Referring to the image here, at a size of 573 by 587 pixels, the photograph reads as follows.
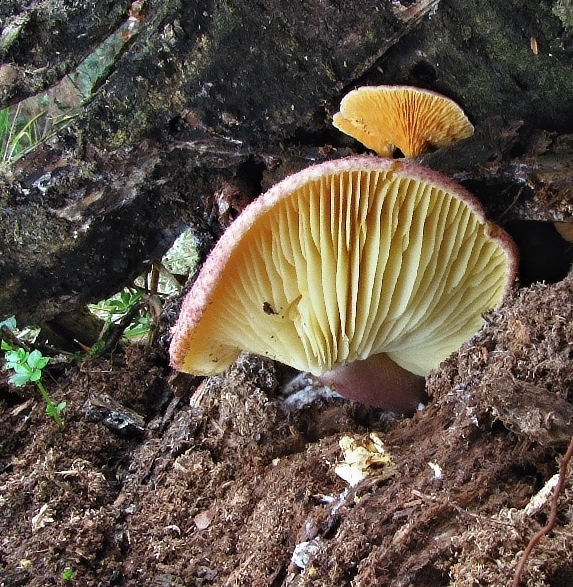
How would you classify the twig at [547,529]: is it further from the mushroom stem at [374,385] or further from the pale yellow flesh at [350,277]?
the mushroom stem at [374,385]

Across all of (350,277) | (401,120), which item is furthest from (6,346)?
(401,120)

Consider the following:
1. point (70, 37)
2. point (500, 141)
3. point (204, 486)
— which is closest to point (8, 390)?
point (204, 486)

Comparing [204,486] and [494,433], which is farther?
[204,486]

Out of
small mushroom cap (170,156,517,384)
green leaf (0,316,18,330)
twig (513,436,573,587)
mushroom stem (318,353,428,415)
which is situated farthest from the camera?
green leaf (0,316,18,330)

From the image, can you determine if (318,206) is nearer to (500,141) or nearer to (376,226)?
(376,226)

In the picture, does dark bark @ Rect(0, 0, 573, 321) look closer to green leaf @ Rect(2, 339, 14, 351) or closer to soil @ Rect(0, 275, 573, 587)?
green leaf @ Rect(2, 339, 14, 351)

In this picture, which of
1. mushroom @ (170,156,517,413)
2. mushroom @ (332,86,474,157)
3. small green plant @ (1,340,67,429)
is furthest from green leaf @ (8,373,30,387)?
mushroom @ (332,86,474,157)

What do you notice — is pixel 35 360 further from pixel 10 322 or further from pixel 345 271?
pixel 345 271
